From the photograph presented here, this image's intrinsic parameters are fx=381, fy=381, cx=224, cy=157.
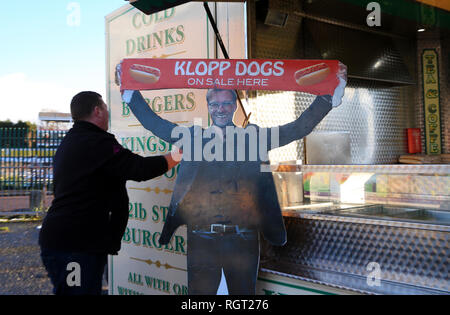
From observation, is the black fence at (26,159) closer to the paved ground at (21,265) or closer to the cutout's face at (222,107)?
the paved ground at (21,265)

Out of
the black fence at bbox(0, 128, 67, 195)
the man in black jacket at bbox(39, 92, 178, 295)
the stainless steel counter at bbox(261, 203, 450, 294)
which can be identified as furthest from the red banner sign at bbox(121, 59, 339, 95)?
the black fence at bbox(0, 128, 67, 195)

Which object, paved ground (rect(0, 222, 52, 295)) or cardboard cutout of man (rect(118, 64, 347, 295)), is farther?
paved ground (rect(0, 222, 52, 295))

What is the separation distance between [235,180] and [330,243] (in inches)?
29.1

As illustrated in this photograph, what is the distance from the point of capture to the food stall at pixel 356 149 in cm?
209

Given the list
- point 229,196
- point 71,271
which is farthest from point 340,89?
point 71,271

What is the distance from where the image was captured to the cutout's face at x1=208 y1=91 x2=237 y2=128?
2168mm

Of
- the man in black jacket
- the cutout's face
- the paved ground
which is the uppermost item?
the cutout's face

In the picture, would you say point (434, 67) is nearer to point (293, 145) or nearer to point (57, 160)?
point (293, 145)

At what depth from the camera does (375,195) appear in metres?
2.99

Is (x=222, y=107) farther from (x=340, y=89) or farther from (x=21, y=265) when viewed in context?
(x=21, y=265)

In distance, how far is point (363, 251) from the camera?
A: 2.20 metres

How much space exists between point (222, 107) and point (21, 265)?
454 cm

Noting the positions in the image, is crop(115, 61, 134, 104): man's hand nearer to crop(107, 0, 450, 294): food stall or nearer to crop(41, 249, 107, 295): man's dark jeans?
crop(107, 0, 450, 294): food stall

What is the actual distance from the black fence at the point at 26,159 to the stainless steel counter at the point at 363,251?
310 inches
